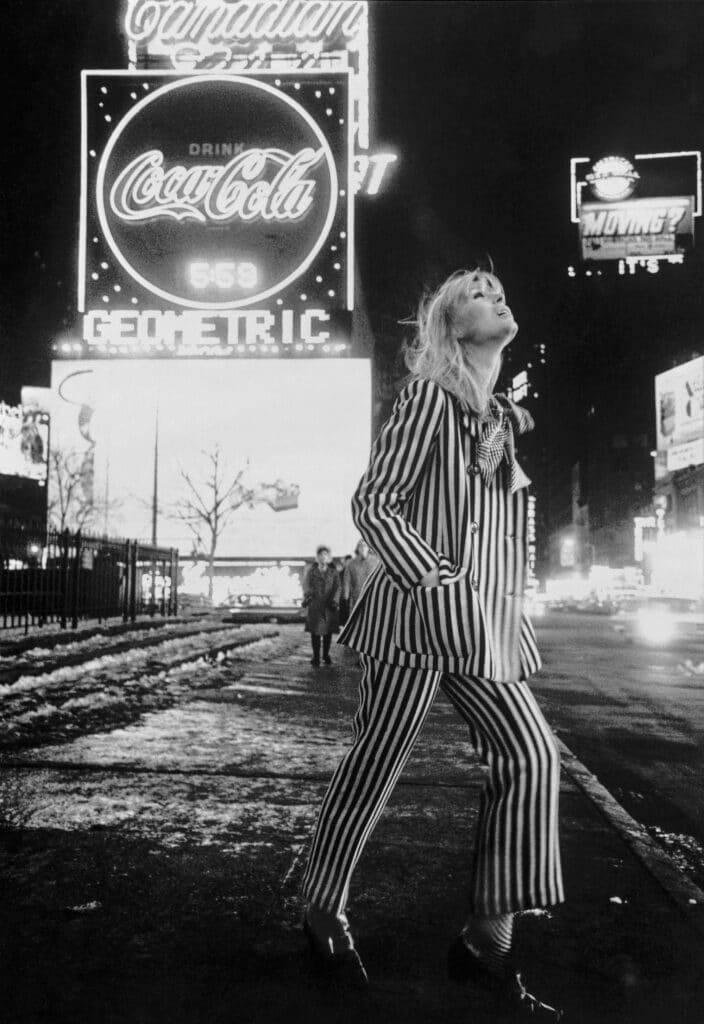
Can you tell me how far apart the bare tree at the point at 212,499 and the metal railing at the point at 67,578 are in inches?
1038

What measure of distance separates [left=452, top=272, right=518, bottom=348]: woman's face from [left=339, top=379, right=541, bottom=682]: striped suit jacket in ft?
0.82

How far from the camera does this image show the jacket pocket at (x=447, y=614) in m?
2.46

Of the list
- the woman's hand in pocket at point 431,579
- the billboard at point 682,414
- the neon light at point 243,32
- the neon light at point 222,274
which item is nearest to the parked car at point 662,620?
the woman's hand in pocket at point 431,579

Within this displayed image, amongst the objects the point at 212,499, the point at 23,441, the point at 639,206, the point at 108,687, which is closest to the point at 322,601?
Result: the point at 108,687

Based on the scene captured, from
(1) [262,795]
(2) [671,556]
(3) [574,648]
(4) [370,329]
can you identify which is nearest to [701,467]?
(2) [671,556]

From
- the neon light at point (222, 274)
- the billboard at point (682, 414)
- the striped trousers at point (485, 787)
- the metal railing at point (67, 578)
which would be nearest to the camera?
the striped trousers at point (485, 787)

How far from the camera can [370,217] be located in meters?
78.1

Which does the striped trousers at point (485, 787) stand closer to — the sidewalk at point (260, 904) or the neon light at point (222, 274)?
the sidewalk at point (260, 904)

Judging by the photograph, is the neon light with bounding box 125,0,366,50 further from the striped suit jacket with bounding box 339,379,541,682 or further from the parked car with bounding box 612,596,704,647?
the striped suit jacket with bounding box 339,379,541,682

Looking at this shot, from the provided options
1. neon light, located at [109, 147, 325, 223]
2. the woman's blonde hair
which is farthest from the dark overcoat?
neon light, located at [109, 147, 325, 223]

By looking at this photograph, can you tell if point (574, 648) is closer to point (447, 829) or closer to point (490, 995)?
point (447, 829)

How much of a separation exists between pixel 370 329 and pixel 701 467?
2907 centimetres

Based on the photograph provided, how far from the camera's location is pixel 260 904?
3.16 m

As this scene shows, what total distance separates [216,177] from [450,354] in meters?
37.7
